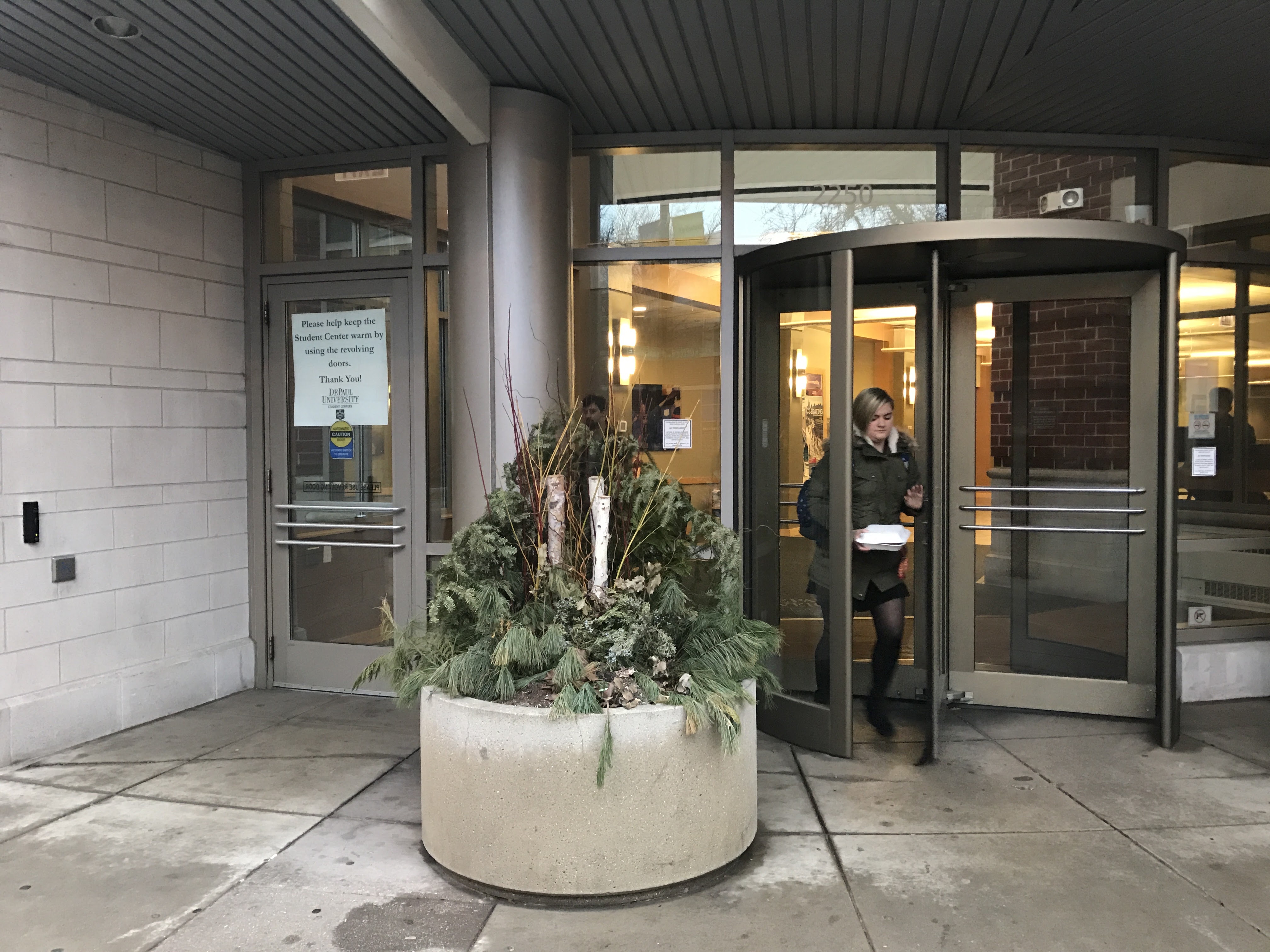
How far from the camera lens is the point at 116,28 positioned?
415 cm

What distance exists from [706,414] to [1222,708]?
3.28m

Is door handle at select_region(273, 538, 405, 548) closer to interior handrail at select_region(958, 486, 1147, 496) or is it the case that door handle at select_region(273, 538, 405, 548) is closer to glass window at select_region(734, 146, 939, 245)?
glass window at select_region(734, 146, 939, 245)

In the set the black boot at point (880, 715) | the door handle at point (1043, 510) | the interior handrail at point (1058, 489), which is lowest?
the black boot at point (880, 715)

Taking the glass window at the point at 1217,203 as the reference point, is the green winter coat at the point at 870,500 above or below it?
below

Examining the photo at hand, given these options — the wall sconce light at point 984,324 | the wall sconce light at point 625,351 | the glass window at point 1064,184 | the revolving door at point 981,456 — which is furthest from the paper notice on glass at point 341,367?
the glass window at point 1064,184

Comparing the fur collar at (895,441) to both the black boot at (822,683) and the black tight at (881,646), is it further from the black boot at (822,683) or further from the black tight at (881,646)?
the black boot at (822,683)

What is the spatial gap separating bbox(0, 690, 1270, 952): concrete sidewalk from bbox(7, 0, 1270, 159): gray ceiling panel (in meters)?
3.21

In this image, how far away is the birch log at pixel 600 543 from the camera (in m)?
3.60

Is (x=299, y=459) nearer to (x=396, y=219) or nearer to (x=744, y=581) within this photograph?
(x=396, y=219)

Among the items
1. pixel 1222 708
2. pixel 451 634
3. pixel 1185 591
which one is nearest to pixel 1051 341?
pixel 1185 591

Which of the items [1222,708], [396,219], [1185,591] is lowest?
[1222,708]

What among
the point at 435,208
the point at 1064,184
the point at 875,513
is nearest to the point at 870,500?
the point at 875,513

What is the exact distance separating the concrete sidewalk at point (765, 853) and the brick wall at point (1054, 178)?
2888 millimetres

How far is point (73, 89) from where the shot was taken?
16.1ft
